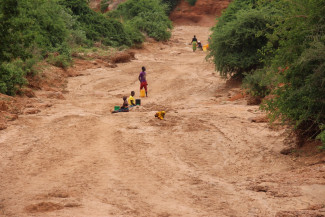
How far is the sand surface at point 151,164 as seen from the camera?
8.07 metres

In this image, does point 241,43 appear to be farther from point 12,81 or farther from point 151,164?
point 151,164

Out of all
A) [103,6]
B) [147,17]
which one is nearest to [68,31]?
[147,17]

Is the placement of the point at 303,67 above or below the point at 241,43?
below

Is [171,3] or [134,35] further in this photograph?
[171,3]

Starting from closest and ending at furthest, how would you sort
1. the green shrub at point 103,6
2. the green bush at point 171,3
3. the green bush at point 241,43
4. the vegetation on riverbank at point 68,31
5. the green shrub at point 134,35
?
the vegetation on riverbank at point 68,31 < the green bush at point 241,43 < the green shrub at point 134,35 < the green bush at point 171,3 < the green shrub at point 103,6

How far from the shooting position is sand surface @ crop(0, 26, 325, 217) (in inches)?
318

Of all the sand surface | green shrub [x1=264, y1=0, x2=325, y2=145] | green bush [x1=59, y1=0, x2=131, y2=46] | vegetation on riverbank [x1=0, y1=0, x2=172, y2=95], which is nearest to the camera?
the sand surface

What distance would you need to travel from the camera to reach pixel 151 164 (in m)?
10.8

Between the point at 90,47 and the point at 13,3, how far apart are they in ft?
77.6

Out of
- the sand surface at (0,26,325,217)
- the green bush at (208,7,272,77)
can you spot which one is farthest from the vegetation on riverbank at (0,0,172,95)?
the green bush at (208,7,272,77)

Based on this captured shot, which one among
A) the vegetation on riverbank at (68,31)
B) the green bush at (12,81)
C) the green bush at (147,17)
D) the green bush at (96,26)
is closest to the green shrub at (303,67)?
the vegetation on riverbank at (68,31)

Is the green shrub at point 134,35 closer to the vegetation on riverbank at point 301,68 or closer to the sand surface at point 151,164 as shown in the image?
the sand surface at point 151,164

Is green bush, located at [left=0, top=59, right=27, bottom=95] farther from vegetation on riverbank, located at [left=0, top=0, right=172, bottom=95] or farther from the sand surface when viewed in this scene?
the sand surface

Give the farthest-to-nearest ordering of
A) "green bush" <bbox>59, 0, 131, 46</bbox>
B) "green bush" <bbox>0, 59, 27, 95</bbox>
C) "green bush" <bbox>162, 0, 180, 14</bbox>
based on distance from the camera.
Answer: "green bush" <bbox>162, 0, 180, 14</bbox>, "green bush" <bbox>59, 0, 131, 46</bbox>, "green bush" <bbox>0, 59, 27, 95</bbox>
